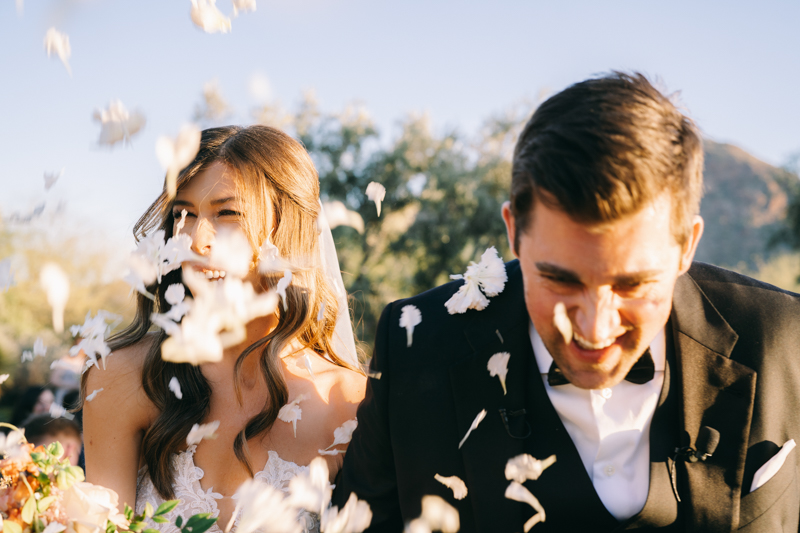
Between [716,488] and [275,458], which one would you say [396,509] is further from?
[716,488]

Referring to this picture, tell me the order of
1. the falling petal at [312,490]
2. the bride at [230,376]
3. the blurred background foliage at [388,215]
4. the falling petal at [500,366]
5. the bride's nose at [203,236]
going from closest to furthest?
the falling petal at [500,366] → the falling petal at [312,490] → the bride's nose at [203,236] → the bride at [230,376] → the blurred background foliage at [388,215]

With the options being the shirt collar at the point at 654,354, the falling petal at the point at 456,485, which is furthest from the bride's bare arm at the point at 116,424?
the shirt collar at the point at 654,354

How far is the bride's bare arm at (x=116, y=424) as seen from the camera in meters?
2.57

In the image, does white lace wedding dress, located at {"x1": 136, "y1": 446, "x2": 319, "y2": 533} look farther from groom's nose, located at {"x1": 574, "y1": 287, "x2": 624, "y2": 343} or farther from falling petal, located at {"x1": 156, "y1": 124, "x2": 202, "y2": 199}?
groom's nose, located at {"x1": 574, "y1": 287, "x2": 624, "y2": 343}

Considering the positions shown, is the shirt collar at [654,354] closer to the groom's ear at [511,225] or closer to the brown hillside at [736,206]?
the groom's ear at [511,225]

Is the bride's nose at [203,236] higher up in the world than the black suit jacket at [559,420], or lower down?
higher up

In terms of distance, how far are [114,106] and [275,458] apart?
1.75 m

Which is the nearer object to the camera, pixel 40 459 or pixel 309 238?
pixel 40 459

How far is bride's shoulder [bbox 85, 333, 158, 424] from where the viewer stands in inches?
105

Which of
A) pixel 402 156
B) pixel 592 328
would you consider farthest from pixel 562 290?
pixel 402 156

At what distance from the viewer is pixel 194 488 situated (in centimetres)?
265

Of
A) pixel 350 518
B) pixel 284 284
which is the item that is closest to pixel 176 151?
pixel 284 284

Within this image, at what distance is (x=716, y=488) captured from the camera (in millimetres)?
1941

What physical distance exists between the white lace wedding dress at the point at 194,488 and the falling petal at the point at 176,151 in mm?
1343
